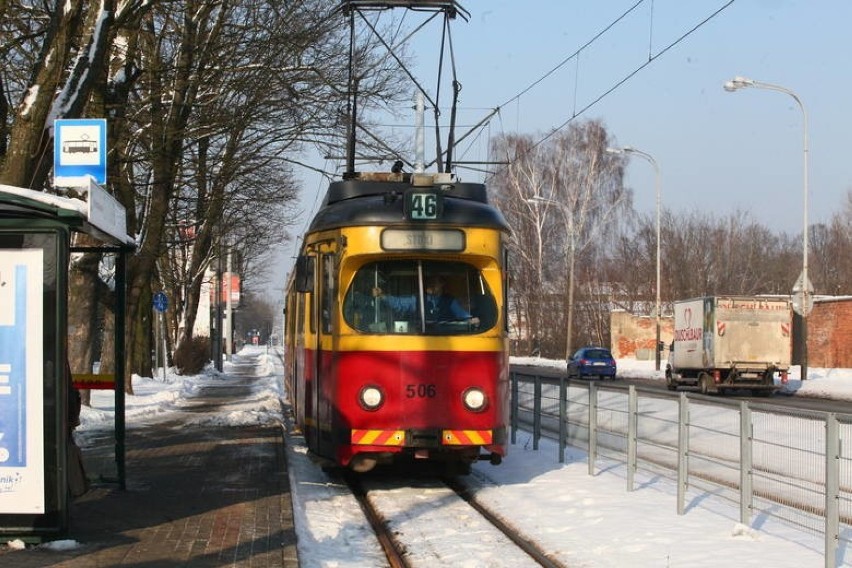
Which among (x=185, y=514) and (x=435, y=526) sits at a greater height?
(x=185, y=514)

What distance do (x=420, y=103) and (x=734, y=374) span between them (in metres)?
16.0

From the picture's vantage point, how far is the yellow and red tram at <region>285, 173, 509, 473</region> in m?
11.8

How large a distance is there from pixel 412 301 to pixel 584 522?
2984mm

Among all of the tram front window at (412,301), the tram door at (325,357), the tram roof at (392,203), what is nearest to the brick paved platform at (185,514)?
the tram door at (325,357)

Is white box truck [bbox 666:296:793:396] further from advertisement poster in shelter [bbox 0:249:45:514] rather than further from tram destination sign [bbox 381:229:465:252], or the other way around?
advertisement poster in shelter [bbox 0:249:45:514]

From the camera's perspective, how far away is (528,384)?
661 inches

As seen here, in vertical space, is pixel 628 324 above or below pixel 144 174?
below

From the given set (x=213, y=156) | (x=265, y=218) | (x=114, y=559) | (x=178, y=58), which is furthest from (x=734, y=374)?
(x=114, y=559)

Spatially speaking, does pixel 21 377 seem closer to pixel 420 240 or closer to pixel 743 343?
pixel 420 240

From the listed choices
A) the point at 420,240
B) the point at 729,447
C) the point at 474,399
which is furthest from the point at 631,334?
the point at 729,447

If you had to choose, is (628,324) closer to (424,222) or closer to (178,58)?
(178,58)

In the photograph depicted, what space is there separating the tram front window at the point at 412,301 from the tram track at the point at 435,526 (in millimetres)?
1725

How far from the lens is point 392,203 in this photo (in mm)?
12102

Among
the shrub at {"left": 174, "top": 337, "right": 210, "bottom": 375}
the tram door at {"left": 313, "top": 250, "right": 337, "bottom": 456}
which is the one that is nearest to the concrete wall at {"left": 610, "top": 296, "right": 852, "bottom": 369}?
the shrub at {"left": 174, "top": 337, "right": 210, "bottom": 375}
